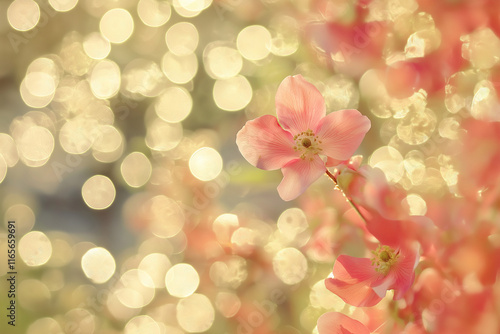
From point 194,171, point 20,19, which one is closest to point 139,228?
point 194,171

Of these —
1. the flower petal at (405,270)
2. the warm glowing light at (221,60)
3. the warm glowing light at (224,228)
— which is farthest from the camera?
the warm glowing light at (221,60)

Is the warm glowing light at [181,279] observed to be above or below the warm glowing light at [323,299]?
below

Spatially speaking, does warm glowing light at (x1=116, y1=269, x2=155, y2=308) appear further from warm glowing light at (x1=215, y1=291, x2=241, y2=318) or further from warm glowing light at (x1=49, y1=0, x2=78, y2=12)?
warm glowing light at (x1=49, y1=0, x2=78, y2=12)

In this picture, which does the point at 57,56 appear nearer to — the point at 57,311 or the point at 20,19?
the point at 20,19

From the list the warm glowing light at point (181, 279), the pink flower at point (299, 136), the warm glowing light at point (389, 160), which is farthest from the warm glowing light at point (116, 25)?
the pink flower at point (299, 136)

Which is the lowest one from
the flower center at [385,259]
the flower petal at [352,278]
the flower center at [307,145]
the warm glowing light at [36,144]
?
the warm glowing light at [36,144]

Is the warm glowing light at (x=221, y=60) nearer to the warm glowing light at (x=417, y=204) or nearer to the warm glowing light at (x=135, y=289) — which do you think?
the warm glowing light at (x=135, y=289)

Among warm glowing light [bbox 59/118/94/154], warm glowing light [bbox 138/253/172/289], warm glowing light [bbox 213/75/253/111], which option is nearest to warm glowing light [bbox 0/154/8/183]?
warm glowing light [bbox 59/118/94/154]

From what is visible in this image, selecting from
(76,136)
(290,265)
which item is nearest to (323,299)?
(290,265)
